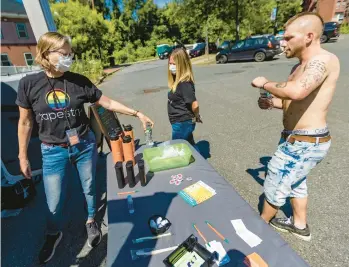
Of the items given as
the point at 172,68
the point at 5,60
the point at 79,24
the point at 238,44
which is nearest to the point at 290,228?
the point at 172,68

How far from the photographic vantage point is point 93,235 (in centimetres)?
237

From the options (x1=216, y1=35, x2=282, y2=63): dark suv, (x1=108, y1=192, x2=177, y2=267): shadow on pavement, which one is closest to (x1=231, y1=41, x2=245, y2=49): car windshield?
(x1=216, y1=35, x2=282, y2=63): dark suv

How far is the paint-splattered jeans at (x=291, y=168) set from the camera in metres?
1.84

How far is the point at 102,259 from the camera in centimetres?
222

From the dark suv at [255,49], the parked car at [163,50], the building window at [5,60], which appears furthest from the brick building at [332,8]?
the building window at [5,60]

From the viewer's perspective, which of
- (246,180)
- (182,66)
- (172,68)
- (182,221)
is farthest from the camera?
(246,180)

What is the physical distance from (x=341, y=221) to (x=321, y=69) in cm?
192

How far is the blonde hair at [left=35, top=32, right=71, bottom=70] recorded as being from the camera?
182 cm

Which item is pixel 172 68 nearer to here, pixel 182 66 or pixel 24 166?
pixel 182 66

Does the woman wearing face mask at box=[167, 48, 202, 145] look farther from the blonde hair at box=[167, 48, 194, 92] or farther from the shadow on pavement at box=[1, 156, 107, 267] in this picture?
the shadow on pavement at box=[1, 156, 107, 267]

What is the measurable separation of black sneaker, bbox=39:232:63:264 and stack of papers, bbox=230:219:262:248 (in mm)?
1967

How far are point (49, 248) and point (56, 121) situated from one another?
1388 millimetres

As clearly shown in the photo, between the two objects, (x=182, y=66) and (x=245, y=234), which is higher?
(x=182, y=66)

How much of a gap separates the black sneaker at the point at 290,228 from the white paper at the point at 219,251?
133 cm
